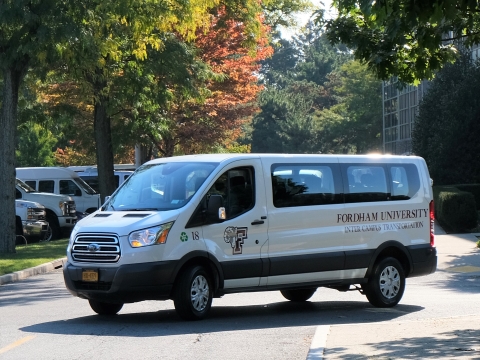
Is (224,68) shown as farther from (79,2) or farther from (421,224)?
(421,224)

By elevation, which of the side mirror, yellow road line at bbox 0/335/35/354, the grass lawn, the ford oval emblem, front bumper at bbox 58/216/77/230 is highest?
the side mirror

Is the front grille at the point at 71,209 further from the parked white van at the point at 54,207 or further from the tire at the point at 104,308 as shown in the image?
the tire at the point at 104,308

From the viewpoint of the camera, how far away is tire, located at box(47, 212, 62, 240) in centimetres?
3125

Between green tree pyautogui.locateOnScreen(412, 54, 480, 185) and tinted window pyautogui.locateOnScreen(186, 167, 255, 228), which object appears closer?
tinted window pyautogui.locateOnScreen(186, 167, 255, 228)

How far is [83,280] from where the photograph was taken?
1202 centimetres

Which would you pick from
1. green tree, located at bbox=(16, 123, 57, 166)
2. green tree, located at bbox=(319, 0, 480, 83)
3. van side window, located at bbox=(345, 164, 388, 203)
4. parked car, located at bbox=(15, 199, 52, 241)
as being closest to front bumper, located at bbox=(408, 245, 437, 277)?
van side window, located at bbox=(345, 164, 388, 203)

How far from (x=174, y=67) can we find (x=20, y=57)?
6.71 m

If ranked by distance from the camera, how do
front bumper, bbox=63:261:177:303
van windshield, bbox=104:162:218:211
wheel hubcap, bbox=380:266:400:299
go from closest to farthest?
front bumper, bbox=63:261:177:303 < van windshield, bbox=104:162:218:211 < wheel hubcap, bbox=380:266:400:299

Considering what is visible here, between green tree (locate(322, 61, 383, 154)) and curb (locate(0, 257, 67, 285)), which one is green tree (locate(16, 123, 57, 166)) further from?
curb (locate(0, 257, 67, 285))

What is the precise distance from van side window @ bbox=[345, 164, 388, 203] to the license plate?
394cm

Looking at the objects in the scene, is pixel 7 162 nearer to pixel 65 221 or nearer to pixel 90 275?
pixel 65 221

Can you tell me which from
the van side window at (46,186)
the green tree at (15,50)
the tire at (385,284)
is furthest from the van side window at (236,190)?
the van side window at (46,186)

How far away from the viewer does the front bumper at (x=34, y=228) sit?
28.1 m

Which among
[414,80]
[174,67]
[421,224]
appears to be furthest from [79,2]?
[421,224]
